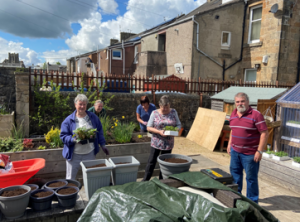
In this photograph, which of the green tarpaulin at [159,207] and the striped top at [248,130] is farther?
the striped top at [248,130]

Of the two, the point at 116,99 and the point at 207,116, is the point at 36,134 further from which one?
the point at 207,116

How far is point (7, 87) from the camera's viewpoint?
6.96 metres

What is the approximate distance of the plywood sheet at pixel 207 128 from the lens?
7427 mm

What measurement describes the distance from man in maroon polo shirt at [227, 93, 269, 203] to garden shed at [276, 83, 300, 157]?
89.0 inches

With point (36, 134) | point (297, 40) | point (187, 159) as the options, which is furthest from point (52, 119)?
point (297, 40)

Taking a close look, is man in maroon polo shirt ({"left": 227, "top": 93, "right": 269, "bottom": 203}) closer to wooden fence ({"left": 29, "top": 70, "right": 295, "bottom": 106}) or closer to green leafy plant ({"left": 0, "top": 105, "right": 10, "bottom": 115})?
wooden fence ({"left": 29, "top": 70, "right": 295, "bottom": 106})

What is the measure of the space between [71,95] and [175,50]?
9.67m

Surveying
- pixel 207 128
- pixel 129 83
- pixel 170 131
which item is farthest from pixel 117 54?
→ pixel 170 131

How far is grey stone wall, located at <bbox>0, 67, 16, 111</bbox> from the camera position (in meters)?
6.90

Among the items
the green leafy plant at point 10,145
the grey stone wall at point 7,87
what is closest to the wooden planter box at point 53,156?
the green leafy plant at point 10,145

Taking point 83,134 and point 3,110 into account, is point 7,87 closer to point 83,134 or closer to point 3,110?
point 3,110

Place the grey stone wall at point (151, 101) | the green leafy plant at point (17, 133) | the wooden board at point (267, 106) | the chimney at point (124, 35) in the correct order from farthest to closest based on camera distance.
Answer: the chimney at point (124, 35) < the grey stone wall at point (151, 101) < the wooden board at point (267, 106) < the green leafy plant at point (17, 133)

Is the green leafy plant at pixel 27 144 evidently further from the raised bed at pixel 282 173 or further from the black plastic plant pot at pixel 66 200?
the raised bed at pixel 282 173

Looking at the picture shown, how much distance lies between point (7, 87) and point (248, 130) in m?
6.96
